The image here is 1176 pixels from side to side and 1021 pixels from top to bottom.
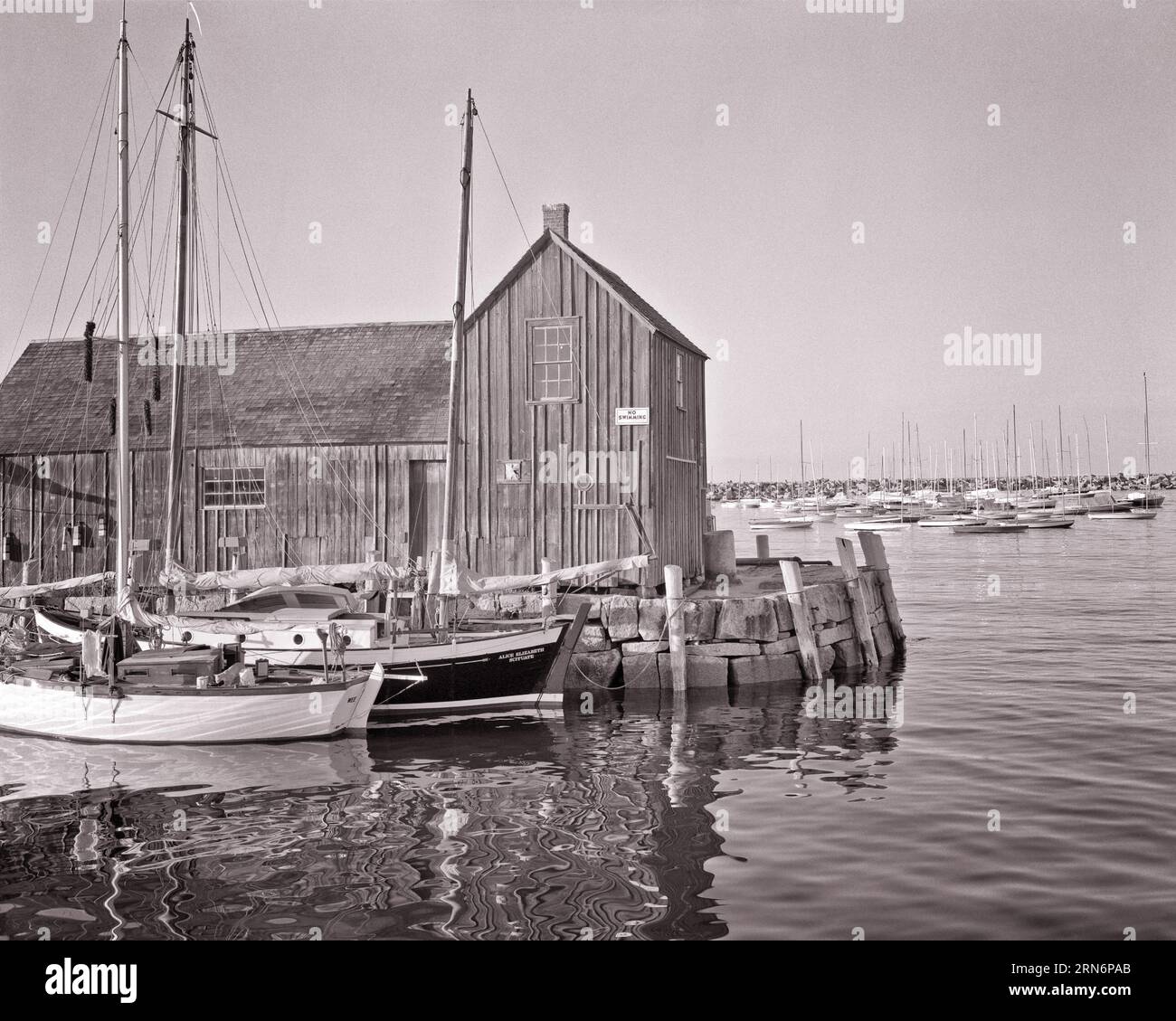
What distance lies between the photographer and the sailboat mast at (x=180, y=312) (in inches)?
892

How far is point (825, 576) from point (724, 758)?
39.6ft

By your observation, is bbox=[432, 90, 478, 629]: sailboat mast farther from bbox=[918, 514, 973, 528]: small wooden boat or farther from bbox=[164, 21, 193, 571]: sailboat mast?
bbox=[918, 514, 973, 528]: small wooden boat

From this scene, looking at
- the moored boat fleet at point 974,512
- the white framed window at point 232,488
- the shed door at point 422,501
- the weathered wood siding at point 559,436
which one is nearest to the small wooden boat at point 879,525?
the moored boat fleet at point 974,512

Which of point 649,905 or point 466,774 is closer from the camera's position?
point 649,905

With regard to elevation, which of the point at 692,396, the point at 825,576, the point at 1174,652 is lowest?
the point at 1174,652

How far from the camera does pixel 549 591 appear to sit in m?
21.6

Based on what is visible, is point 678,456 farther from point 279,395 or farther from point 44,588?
point 44,588

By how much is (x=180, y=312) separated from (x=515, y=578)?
9.41 meters

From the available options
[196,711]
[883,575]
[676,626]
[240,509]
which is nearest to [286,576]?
[196,711]

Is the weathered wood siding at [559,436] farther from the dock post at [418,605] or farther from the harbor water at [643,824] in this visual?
the harbor water at [643,824]

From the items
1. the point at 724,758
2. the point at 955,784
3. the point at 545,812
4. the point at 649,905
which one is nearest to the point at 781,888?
the point at 649,905

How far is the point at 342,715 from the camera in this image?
17.6 m

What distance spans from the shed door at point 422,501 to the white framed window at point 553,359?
12.4 ft

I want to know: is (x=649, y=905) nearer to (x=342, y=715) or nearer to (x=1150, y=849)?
(x=1150, y=849)
